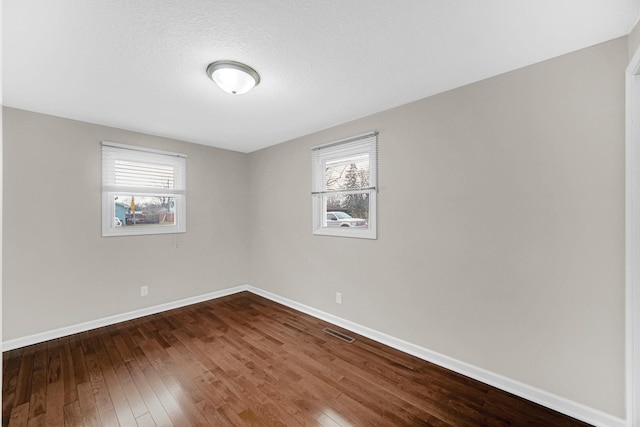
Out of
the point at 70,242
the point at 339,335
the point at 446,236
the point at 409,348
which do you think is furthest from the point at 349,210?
the point at 70,242

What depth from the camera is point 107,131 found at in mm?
3453

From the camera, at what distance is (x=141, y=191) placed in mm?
3715

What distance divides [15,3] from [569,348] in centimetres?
403

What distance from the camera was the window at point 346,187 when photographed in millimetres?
3160

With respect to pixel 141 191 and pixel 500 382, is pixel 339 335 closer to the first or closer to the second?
pixel 500 382

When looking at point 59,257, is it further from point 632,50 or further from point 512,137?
point 632,50

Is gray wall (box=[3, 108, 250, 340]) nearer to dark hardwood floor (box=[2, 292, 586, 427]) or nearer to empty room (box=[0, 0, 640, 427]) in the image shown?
empty room (box=[0, 0, 640, 427])

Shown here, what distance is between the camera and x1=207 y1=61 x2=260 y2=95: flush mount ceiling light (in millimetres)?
2193

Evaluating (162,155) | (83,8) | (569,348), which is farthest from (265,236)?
(569,348)

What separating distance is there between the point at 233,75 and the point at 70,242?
2.62 m

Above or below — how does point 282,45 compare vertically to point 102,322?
above

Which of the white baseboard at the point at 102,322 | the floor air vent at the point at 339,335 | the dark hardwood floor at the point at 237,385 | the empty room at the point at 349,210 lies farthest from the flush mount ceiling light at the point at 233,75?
the white baseboard at the point at 102,322

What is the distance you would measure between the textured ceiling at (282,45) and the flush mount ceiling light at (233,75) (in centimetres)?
6

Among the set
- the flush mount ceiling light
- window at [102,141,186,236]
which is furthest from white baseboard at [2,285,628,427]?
the flush mount ceiling light
